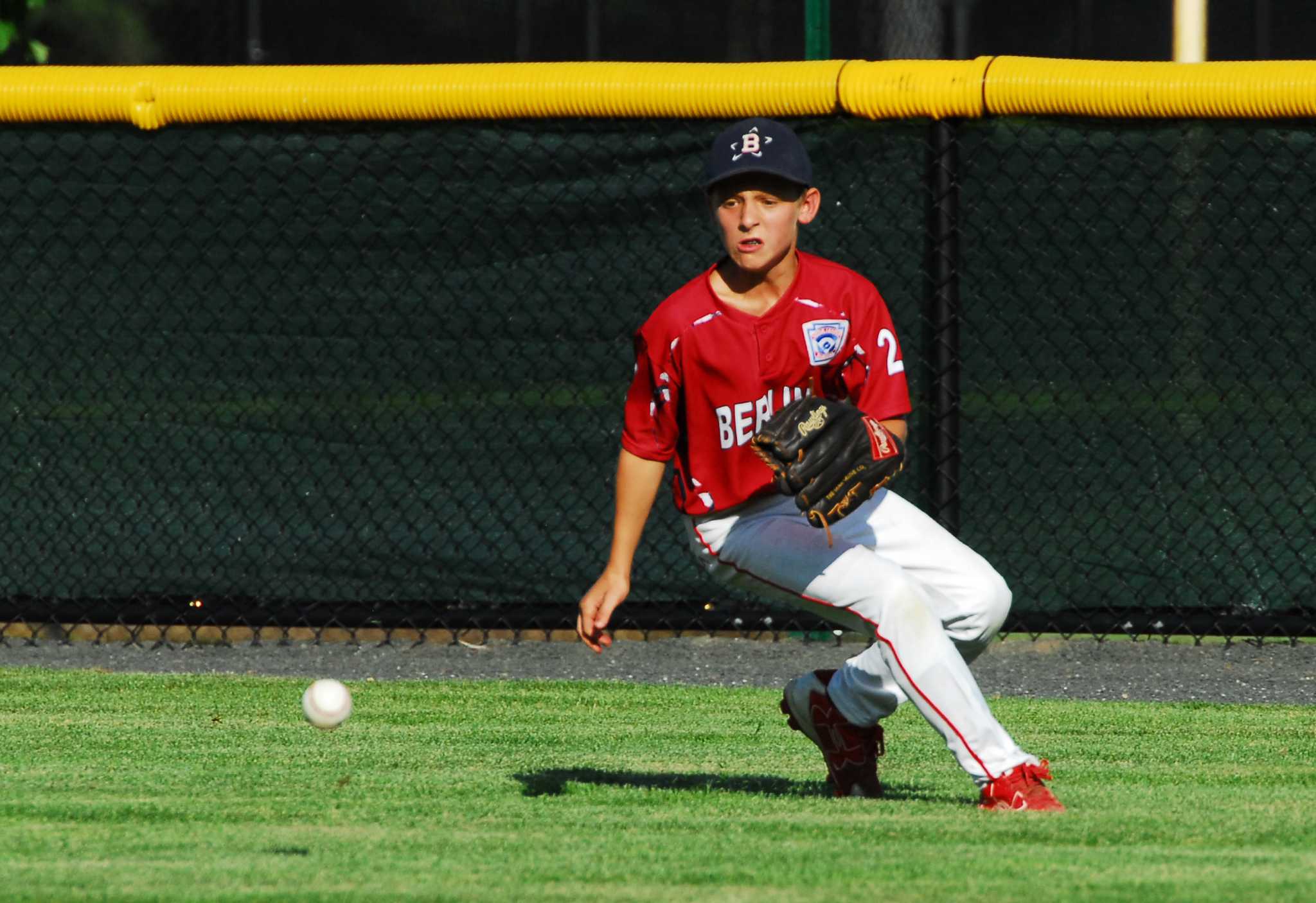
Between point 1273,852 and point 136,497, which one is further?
point 136,497

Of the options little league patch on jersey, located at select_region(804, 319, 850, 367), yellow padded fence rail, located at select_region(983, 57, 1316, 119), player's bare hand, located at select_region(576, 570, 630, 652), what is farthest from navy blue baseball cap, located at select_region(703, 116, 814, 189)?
yellow padded fence rail, located at select_region(983, 57, 1316, 119)

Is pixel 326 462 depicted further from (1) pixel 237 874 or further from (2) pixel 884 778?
(1) pixel 237 874

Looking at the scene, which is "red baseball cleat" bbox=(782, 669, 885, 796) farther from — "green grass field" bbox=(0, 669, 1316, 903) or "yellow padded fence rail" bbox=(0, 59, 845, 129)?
"yellow padded fence rail" bbox=(0, 59, 845, 129)

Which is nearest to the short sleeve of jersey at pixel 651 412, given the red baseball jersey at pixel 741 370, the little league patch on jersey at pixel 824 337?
the red baseball jersey at pixel 741 370

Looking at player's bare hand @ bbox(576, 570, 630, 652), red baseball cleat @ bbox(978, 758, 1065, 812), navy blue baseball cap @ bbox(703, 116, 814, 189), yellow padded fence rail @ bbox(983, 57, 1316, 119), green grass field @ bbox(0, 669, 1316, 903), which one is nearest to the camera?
green grass field @ bbox(0, 669, 1316, 903)

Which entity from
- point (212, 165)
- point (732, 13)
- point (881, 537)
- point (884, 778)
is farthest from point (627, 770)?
point (732, 13)

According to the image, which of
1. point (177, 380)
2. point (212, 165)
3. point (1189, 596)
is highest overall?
point (212, 165)

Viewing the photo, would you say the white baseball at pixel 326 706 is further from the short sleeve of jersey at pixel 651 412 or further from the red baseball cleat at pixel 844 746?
the red baseball cleat at pixel 844 746

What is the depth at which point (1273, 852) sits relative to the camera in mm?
4035

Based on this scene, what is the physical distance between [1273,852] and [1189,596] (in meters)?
3.34

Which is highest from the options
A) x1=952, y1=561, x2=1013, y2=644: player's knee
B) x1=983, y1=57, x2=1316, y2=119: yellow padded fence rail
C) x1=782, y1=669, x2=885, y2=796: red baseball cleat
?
x1=983, y1=57, x2=1316, y2=119: yellow padded fence rail

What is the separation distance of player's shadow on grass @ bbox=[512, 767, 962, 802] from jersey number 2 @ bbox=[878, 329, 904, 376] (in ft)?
3.22

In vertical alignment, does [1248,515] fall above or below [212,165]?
below

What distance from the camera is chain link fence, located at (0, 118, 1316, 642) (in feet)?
23.7
